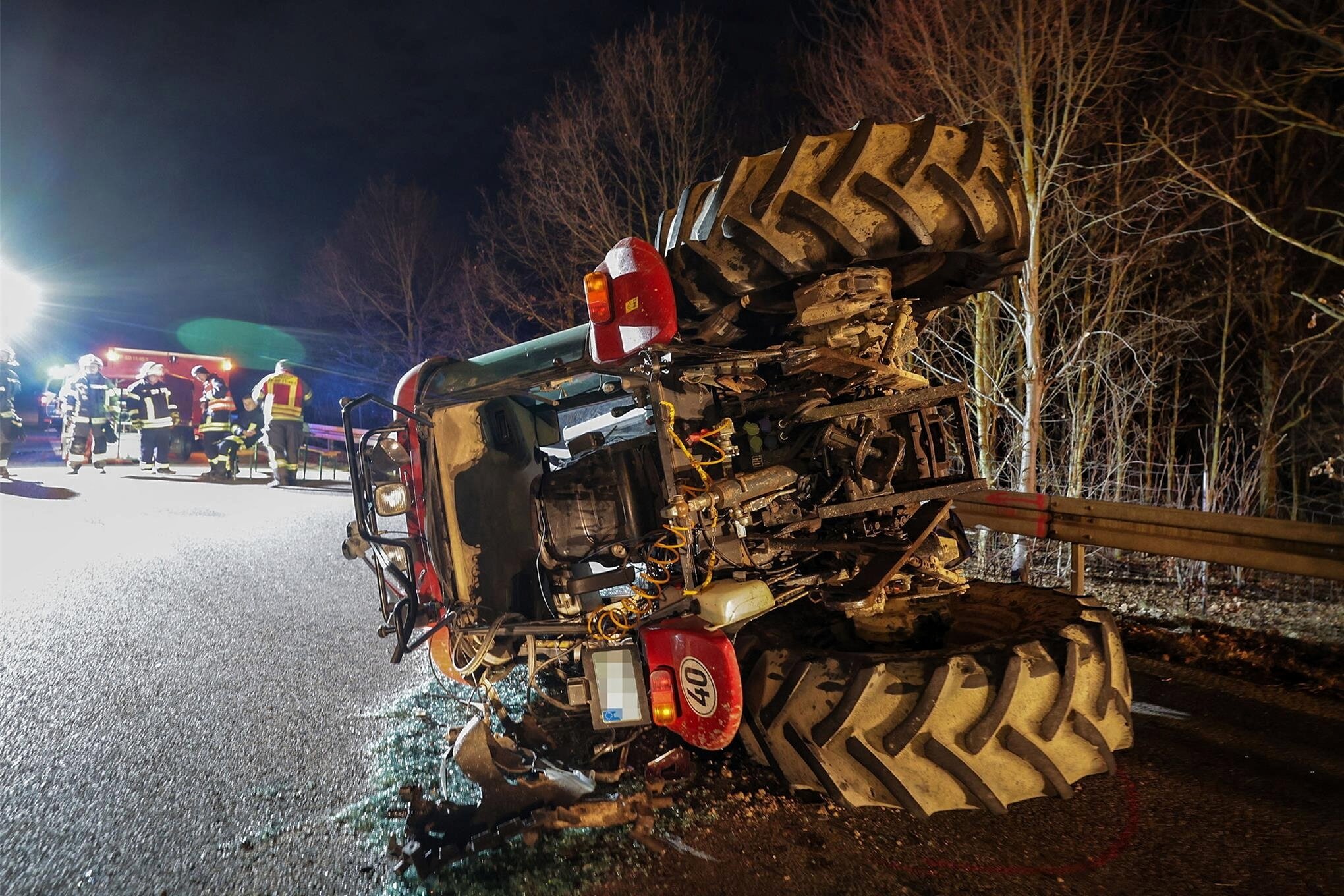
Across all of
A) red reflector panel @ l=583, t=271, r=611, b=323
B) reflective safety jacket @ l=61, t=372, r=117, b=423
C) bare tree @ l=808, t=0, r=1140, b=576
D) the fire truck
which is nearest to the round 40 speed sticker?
red reflector panel @ l=583, t=271, r=611, b=323

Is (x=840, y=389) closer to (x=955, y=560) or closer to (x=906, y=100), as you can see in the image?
(x=955, y=560)

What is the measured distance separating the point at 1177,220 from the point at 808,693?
9804 millimetres

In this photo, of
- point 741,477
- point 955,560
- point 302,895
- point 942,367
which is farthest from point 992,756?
point 942,367

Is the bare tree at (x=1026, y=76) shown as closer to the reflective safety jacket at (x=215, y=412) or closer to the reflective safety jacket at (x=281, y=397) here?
the reflective safety jacket at (x=281, y=397)

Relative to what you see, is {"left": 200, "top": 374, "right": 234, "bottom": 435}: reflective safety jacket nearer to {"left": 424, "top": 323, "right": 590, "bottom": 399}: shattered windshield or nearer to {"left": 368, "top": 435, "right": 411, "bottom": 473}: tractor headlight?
{"left": 368, "top": 435, "right": 411, "bottom": 473}: tractor headlight

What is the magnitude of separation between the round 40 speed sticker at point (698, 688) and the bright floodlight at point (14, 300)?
20820mm

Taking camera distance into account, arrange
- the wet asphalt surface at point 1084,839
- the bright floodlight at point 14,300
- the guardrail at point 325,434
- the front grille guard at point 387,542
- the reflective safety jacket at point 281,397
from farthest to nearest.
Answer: the bright floodlight at point 14,300 → the guardrail at point 325,434 → the reflective safety jacket at point 281,397 → the front grille guard at point 387,542 → the wet asphalt surface at point 1084,839

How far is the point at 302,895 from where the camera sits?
249cm

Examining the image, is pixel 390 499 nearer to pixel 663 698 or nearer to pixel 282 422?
pixel 663 698

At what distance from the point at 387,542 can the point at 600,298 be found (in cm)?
162

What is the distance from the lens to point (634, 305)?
275 centimetres

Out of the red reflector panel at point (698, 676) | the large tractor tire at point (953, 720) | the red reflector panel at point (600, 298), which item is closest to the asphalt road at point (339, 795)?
the large tractor tire at point (953, 720)

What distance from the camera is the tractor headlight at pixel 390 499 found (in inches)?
135

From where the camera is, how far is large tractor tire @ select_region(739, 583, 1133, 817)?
2.56 meters
